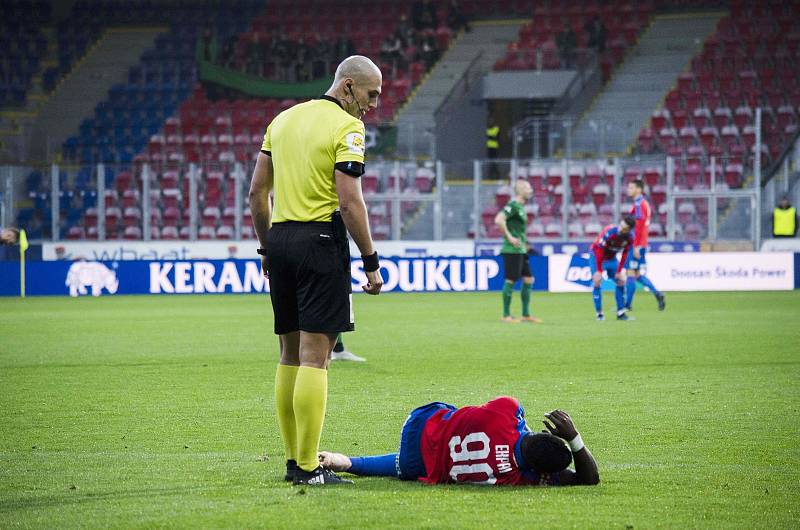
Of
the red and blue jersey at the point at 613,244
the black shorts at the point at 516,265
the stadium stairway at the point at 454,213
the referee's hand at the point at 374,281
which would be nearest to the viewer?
the referee's hand at the point at 374,281

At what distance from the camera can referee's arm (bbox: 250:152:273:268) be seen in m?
6.33

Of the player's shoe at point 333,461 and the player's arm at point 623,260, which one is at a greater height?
the player's arm at point 623,260

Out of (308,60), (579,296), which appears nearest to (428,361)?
(579,296)

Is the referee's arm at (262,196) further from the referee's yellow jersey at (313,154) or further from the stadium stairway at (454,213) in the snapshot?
the stadium stairway at (454,213)

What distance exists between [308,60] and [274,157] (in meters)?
33.7

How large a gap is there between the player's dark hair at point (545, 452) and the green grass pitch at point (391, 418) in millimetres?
156

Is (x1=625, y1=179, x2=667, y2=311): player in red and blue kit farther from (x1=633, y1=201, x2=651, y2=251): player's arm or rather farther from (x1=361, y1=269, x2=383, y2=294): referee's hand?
(x1=361, y1=269, x2=383, y2=294): referee's hand

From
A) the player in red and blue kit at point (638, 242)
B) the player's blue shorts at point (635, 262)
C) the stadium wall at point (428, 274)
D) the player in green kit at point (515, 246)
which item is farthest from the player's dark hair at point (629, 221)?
the stadium wall at point (428, 274)

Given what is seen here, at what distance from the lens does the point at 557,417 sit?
18.7 feet

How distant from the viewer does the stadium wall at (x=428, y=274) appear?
28891 mm

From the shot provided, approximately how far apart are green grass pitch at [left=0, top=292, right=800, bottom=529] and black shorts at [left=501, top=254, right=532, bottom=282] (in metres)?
0.86

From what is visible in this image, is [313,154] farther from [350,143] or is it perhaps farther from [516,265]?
[516,265]

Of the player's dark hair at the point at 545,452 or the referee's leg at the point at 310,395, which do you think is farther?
the referee's leg at the point at 310,395

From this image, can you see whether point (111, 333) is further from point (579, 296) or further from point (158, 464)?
point (579, 296)
